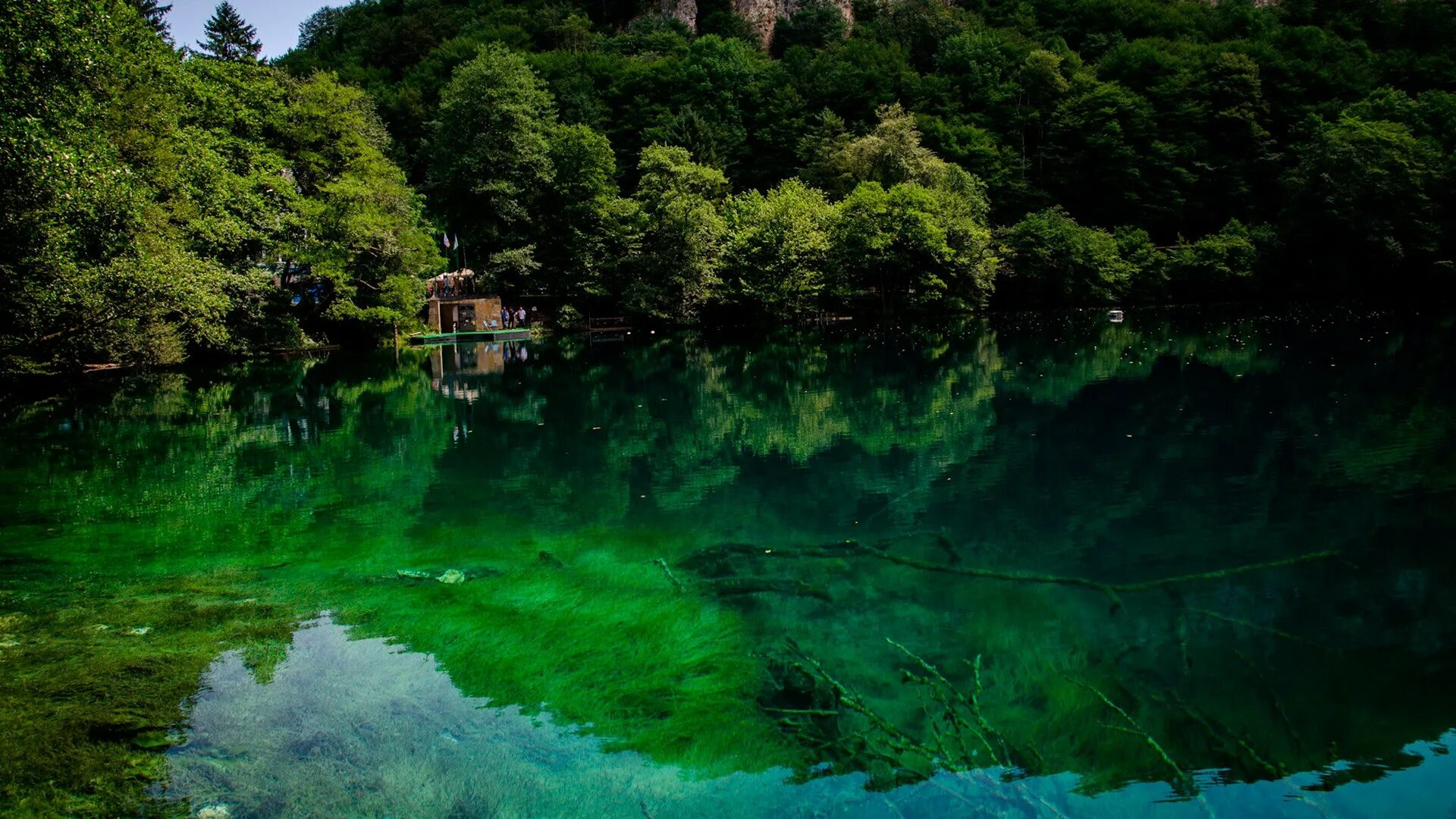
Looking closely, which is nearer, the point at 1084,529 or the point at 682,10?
the point at 1084,529

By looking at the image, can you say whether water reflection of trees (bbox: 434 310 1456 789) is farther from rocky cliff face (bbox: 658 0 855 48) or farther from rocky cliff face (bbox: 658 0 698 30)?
rocky cliff face (bbox: 658 0 698 30)

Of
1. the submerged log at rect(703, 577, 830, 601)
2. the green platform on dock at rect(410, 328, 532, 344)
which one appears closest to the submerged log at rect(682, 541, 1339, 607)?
the submerged log at rect(703, 577, 830, 601)

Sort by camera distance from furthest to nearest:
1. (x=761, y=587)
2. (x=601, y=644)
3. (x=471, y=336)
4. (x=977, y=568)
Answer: (x=471, y=336)
(x=977, y=568)
(x=761, y=587)
(x=601, y=644)

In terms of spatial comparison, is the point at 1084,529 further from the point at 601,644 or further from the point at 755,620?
the point at 601,644

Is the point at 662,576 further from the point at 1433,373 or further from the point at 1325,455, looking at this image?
the point at 1433,373

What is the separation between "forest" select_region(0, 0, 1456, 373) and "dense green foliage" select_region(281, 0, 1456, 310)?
257mm

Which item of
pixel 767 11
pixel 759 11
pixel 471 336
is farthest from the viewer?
pixel 767 11

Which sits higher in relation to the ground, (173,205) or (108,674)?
(173,205)

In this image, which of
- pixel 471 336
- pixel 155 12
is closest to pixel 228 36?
pixel 155 12

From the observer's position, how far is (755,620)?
7766 millimetres

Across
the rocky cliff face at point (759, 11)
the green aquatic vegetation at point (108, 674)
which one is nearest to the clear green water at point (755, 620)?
the green aquatic vegetation at point (108, 674)

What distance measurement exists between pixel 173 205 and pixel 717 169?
124 feet

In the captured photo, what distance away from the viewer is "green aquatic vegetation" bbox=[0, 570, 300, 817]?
17.5 feet

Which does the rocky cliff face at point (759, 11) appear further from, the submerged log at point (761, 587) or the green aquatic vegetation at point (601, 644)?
the submerged log at point (761, 587)
